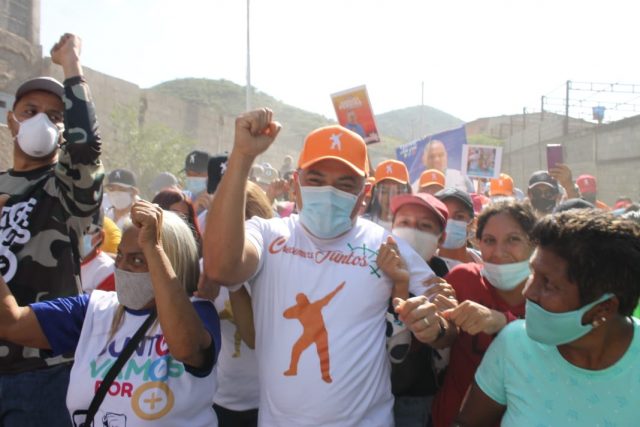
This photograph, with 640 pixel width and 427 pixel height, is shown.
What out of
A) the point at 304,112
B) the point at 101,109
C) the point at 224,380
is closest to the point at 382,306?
the point at 224,380

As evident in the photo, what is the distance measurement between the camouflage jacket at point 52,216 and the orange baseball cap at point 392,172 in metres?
2.85

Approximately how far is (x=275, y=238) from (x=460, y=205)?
165 cm

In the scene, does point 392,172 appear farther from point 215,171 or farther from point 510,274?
point 510,274

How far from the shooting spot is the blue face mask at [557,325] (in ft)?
5.65

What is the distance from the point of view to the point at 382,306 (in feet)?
6.90

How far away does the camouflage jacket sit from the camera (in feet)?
7.61

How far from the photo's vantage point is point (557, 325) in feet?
5.70

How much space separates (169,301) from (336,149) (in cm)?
91

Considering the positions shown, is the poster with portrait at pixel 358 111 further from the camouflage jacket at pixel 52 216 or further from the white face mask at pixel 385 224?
the camouflage jacket at pixel 52 216

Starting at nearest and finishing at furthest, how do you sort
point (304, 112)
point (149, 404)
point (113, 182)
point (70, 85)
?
point (149, 404)
point (70, 85)
point (113, 182)
point (304, 112)

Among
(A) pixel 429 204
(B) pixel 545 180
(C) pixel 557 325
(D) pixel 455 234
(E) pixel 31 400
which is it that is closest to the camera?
(C) pixel 557 325

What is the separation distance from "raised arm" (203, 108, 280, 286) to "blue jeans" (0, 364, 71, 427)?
1075mm

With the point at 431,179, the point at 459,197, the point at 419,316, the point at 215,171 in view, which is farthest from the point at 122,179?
the point at 419,316

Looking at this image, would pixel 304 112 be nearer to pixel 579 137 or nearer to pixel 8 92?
pixel 579 137
